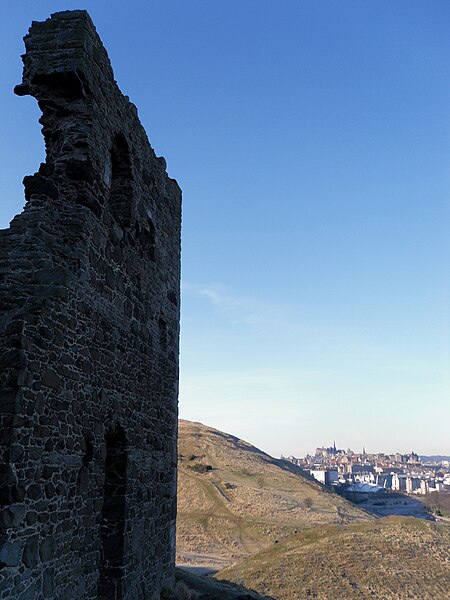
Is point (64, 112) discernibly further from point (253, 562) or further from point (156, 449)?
point (253, 562)

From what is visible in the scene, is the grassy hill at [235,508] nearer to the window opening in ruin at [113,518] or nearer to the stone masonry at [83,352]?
the stone masonry at [83,352]

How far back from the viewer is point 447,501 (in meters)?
106

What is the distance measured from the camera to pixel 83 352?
684cm

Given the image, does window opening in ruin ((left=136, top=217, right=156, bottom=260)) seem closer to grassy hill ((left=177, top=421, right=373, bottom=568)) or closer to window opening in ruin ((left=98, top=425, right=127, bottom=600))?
window opening in ruin ((left=98, top=425, right=127, bottom=600))

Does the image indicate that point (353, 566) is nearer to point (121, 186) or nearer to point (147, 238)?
point (147, 238)

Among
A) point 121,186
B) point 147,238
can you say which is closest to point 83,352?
point 121,186

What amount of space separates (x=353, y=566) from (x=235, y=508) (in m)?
22.9

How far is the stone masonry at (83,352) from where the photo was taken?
18.6 ft

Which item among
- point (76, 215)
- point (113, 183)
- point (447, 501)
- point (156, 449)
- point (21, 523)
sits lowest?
point (447, 501)

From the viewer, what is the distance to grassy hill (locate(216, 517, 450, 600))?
1903cm

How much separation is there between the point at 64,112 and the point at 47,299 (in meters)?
2.84

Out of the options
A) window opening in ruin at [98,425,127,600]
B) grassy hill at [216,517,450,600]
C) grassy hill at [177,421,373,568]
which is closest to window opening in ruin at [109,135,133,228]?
window opening in ruin at [98,425,127,600]

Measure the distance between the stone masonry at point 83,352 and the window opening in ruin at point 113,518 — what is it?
18 millimetres

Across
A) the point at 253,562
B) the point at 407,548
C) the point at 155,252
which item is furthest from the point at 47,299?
the point at 407,548
